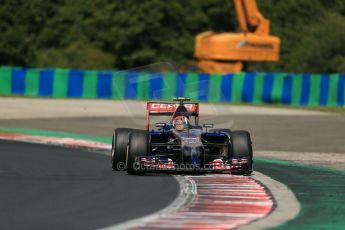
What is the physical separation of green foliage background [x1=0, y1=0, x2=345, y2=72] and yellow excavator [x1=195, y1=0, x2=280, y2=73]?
1015cm

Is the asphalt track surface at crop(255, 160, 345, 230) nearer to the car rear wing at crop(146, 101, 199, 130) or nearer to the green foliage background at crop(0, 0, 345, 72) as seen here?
the car rear wing at crop(146, 101, 199, 130)

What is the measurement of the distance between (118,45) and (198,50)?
14.2 m

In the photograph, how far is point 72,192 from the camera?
1223 cm

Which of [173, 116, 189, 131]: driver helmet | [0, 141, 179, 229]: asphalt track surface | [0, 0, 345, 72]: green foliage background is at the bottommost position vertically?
[0, 141, 179, 229]: asphalt track surface

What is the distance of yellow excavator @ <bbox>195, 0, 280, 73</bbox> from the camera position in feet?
168

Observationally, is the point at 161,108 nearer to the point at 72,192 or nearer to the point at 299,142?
the point at 72,192

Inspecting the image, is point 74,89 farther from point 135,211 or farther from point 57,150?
point 135,211

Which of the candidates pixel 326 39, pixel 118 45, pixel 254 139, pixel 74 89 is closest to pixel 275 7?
pixel 118 45

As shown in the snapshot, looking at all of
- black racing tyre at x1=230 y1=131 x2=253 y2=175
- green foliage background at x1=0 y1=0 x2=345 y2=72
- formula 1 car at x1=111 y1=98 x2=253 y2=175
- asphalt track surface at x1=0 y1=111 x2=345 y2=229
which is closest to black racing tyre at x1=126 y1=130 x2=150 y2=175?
formula 1 car at x1=111 y1=98 x2=253 y2=175

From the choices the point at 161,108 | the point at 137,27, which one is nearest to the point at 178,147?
the point at 161,108

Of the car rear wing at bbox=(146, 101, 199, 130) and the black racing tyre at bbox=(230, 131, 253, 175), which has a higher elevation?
the car rear wing at bbox=(146, 101, 199, 130)

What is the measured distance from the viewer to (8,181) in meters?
13.4

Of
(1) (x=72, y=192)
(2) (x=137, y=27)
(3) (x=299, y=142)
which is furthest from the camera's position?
(2) (x=137, y=27)

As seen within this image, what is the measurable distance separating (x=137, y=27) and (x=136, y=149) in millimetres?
52249
